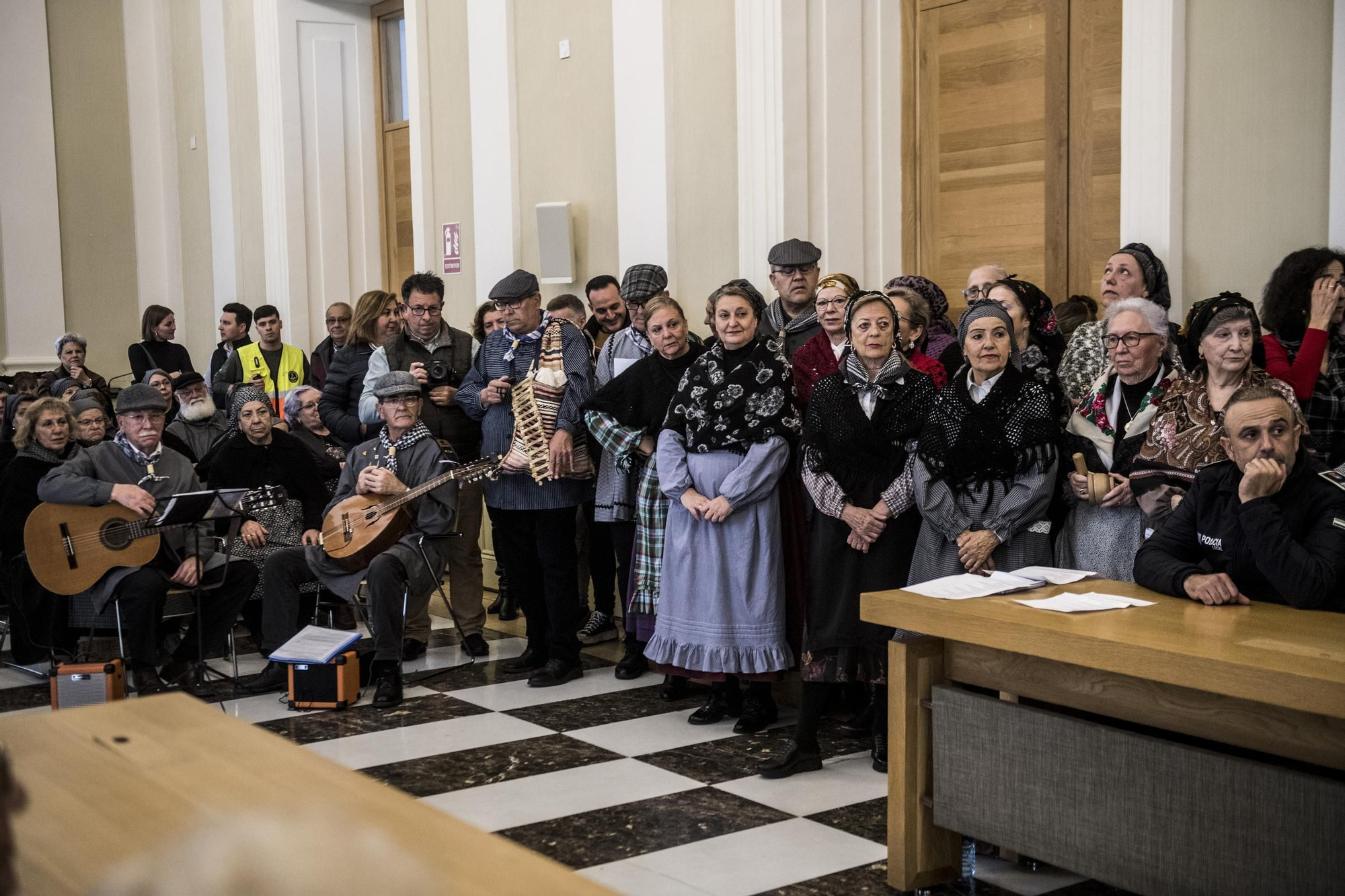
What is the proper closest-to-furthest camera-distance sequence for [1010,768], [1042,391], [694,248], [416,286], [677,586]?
[1010,768] < [1042,391] < [677,586] < [416,286] < [694,248]

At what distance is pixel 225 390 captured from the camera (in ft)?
26.3

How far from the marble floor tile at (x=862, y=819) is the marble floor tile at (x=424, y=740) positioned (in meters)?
1.18

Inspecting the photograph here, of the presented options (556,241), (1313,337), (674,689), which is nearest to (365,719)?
(674,689)

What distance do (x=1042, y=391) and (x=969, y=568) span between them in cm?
54

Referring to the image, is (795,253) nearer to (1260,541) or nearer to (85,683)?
(1260,541)

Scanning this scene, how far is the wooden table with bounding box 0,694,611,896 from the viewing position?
145 centimetres

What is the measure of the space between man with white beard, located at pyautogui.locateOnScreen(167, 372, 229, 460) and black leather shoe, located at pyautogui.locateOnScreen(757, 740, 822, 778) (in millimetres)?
3543

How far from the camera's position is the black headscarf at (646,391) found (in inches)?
190

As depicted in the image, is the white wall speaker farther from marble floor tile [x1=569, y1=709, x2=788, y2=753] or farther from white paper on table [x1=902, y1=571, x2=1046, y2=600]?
white paper on table [x1=902, y1=571, x2=1046, y2=600]

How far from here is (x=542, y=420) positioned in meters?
5.12

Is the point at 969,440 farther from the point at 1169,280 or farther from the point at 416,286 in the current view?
the point at 416,286

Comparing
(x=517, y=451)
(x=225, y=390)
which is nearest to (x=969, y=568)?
(x=517, y=451)

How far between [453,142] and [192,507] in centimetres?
358

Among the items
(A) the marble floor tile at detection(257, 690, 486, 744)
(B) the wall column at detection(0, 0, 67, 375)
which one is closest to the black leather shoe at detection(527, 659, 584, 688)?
(A) the marble floor tile at detection(257, 690, 486, 744)
